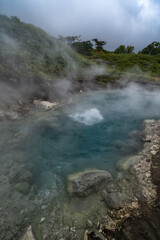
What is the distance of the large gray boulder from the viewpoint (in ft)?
12.8

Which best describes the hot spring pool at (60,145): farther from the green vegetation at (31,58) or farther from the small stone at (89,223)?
the green vegetation at (31,58)

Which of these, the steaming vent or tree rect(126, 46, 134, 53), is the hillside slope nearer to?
the steaming vent

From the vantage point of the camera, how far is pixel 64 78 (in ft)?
49.3

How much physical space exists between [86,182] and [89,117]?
20.8 feet


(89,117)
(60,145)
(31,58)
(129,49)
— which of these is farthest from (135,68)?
(60,145)

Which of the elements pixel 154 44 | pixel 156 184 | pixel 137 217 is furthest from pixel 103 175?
pixel 154 44

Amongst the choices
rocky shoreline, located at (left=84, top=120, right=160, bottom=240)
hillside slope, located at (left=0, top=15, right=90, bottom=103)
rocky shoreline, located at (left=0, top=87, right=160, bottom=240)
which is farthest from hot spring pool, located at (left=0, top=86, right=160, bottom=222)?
hillside slope, located at (left=0, top=15, right=90, bottom=103)

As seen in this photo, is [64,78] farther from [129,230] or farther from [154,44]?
[154,44]

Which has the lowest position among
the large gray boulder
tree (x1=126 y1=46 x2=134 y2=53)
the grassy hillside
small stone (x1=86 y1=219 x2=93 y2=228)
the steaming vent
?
small stone (x1=86 y1=219 x2=93 y2=228)

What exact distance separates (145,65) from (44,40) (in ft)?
78.7

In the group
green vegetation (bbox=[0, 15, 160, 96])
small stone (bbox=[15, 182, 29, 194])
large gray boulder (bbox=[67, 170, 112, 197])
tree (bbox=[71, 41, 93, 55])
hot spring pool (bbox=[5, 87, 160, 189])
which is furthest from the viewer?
tree (bbox=[71, 41, 93, 55])

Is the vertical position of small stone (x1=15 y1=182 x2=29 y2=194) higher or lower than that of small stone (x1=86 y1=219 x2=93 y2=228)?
higher

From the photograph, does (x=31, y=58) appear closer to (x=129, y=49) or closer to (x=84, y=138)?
(x=84, y=138)

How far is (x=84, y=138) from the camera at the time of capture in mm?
7484
